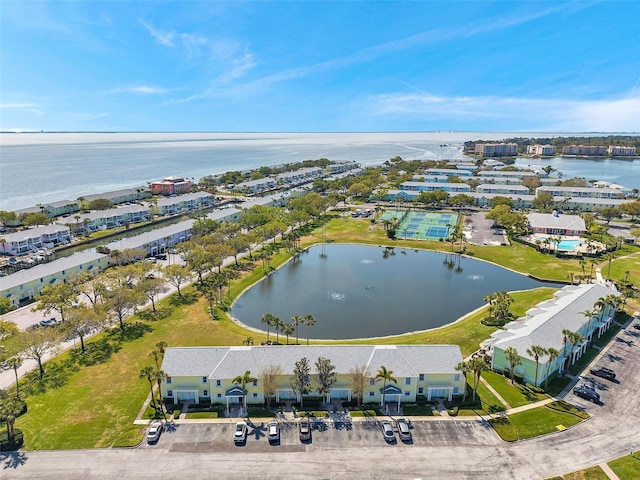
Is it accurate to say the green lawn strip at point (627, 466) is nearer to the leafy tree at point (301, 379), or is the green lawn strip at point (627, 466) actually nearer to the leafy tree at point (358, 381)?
the leafy tree at point (358, 381)

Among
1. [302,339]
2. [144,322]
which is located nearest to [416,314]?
[302,339]

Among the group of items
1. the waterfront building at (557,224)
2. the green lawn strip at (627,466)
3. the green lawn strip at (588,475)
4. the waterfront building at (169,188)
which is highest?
the waterfront building at (169,188)

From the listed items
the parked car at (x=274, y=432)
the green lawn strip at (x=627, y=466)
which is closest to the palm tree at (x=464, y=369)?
the green lawn strip at (x=627, y=466)

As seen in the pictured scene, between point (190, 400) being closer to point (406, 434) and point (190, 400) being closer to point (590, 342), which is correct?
point (406, 434)

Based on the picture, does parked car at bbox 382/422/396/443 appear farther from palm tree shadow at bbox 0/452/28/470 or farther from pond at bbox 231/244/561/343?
palm tree shadow at bbox 0/452/28/470

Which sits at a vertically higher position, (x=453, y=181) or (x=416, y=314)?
(x=453, y=181)

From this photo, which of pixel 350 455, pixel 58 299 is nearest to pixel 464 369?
pixel 350 455

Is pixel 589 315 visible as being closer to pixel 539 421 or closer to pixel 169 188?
pixel 539 421
